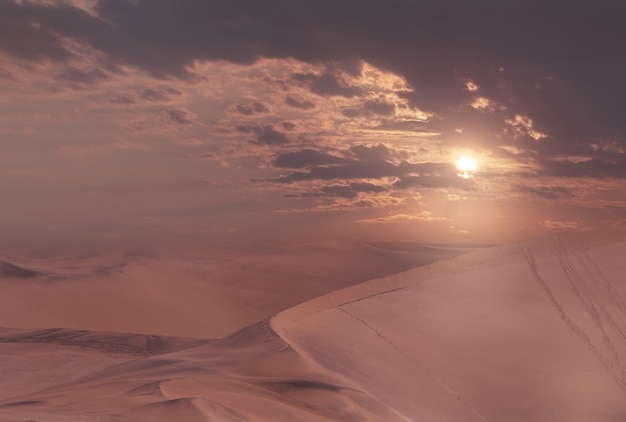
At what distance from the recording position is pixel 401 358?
1662cm

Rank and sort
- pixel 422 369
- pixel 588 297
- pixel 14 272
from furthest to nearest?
pixel 14 272
pixel 588 297
pixel 422 369

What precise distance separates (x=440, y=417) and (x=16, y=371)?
10.6 meters

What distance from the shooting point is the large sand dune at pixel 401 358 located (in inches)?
479

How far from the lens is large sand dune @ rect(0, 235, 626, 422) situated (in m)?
12.2

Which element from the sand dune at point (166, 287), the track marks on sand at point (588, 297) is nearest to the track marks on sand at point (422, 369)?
the track marks on sand at point (588, 297)

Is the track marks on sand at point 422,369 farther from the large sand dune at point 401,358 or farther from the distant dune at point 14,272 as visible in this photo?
the distant dune at point 14,272

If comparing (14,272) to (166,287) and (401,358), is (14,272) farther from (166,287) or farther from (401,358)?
(401,358)

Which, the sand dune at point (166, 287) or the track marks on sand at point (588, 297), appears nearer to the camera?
the track marks on sand at point (588, 297)

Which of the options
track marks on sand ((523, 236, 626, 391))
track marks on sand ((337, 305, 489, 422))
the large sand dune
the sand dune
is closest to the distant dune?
the sand dune

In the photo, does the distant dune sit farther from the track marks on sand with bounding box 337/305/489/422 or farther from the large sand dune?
the track marks on sand with bounding box 337/305/489/422

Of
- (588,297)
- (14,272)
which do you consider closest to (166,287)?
(14,272)

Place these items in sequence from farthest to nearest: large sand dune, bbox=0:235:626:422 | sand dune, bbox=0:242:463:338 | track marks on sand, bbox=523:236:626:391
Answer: sand dune, bbox=0:242:463:338, track marks on sand, bbox=523:236:626:391, large sand dune, bbox=0:235:626:422

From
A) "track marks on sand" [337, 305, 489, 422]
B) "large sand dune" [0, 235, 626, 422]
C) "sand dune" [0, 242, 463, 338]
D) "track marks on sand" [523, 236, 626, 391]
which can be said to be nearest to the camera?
"large sand dune" [0, 235, 626, 422]

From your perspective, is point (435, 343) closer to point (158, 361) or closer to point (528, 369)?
point (528, 369)
